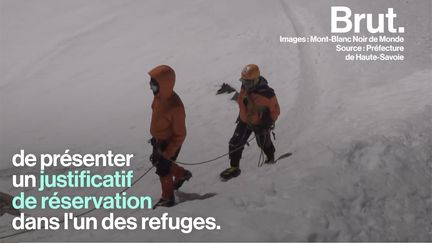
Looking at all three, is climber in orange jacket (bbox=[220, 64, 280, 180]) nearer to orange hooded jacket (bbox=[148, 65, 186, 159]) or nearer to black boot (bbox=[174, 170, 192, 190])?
black boot (bbox=[174, 170, 192, 190])

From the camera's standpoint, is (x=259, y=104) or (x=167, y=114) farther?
(x=259, y=104)

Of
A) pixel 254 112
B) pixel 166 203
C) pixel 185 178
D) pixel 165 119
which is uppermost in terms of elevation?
pixel 254 112

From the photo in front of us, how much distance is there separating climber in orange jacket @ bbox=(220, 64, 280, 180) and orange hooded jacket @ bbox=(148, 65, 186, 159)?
3.93ft

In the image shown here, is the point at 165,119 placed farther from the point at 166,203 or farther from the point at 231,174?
the point at 231,174

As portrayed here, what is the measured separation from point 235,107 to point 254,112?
5.33 metres

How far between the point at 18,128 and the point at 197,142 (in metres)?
7.29

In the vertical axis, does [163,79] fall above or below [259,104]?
above

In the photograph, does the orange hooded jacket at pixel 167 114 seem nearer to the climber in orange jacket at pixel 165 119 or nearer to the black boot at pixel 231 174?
the climber in orange jacket at pixel 165 119

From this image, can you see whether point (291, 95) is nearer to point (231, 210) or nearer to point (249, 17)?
point (231, 210)

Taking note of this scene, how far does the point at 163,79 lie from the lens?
5.39m

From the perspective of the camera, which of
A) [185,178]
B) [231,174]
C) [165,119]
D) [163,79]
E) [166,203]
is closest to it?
[163,79]

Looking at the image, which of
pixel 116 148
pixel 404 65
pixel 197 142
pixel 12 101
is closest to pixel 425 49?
pixel 404 65

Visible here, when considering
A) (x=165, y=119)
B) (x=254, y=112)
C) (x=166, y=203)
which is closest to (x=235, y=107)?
(x=254, y=112)

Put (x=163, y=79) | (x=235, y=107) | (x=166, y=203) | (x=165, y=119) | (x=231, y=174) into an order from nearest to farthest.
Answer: (x=163, y=79) < (x=165, y=119) < (x=166, y=203) < (x=231, y=174) < (x=235, y=107)
